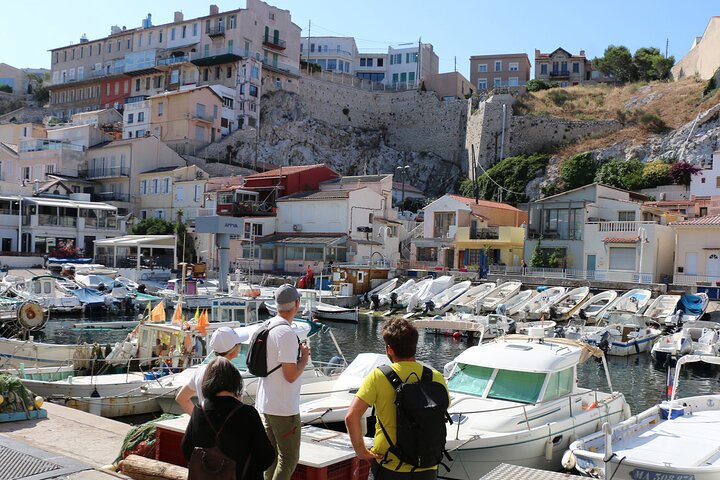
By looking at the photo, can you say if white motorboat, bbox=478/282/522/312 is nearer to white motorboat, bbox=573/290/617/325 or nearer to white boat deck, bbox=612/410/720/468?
white motorboat, bbox=573/290/617/325

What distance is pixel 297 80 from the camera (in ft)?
258

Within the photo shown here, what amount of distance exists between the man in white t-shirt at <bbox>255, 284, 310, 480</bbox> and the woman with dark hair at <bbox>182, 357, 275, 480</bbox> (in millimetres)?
952

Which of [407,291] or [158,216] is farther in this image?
[158,216]

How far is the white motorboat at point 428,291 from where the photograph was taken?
36.9 metres

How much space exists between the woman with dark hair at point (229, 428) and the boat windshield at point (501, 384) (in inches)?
308

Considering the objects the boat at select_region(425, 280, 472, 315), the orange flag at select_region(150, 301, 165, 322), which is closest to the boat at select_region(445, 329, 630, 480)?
the orange flag at select_region(150, 301, 165, 322)

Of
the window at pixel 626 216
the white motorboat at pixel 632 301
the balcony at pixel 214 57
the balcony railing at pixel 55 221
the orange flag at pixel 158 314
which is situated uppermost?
the balcony at pixel 214 57

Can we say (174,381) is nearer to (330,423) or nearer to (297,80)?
(330,423)

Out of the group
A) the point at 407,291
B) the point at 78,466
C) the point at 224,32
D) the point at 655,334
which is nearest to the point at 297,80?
the point at 224,32

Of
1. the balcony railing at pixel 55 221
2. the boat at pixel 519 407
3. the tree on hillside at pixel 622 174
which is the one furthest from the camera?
the tree on hillside at pixel 622 174

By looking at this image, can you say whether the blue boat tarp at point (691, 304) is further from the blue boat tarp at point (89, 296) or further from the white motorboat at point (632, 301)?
the blue boat tarp at point (89, 296)

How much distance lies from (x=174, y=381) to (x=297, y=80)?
2641 inches

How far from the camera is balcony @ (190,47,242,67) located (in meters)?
72.6

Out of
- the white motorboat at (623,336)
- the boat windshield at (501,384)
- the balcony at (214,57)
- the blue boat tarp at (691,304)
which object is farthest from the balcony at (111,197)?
the boat windshield at (501,384)
